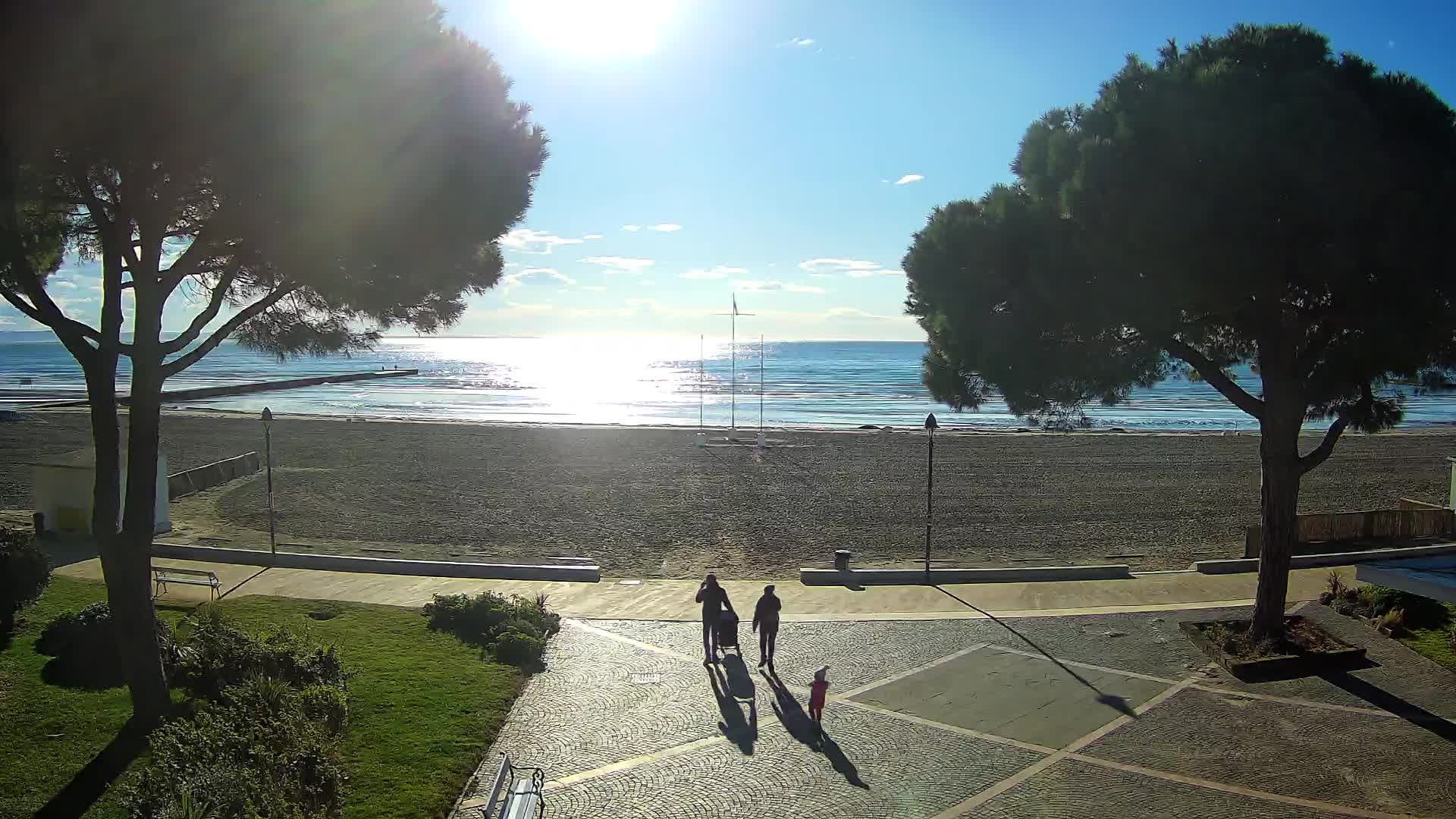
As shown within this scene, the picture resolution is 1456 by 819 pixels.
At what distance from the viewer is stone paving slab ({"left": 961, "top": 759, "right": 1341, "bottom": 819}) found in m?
8.19

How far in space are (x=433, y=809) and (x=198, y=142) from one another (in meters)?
6.47

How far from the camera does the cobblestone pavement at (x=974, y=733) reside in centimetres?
842

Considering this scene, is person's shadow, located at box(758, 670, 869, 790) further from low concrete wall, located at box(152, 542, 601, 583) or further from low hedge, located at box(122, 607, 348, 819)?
low concrete wall, located at box(152, 542, 601, 583)

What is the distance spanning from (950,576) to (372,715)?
1102 centimetres

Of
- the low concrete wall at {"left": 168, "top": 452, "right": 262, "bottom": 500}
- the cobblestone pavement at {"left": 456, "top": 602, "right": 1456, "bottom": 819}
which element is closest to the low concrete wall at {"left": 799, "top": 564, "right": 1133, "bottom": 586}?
the cobblestone pavement at {"left": 456, "top": 602, "right": 1456, "bottom": 819}

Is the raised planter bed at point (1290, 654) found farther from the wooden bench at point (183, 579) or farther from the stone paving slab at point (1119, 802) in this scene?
the wooden bench at point (183, 579)

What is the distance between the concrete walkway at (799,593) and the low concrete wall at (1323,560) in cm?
36

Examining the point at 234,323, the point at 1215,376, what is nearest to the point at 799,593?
the point at 1215,376

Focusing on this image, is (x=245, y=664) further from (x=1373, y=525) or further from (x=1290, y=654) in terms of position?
(x=1373, y=525)

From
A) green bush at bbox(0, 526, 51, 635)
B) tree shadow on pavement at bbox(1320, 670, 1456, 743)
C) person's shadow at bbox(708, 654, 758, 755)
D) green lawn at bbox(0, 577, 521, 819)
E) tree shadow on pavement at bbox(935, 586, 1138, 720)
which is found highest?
green bush at bbox(0, 526, 51, 635)

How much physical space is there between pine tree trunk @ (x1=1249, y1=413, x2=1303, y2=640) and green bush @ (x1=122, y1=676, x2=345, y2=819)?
1203 centimetres

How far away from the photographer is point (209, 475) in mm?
28047

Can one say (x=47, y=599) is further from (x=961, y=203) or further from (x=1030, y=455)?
(x=1030, y=455)

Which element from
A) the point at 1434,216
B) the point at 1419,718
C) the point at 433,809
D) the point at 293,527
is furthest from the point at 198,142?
the point at 293,527
